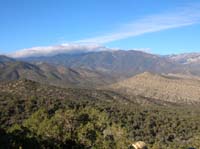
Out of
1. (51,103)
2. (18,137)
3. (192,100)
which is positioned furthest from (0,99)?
(192,100)

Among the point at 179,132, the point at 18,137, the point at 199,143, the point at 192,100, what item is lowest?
the point at 192,100

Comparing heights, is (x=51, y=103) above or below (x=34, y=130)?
below

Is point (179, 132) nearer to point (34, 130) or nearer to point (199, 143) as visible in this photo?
point (199, 143)

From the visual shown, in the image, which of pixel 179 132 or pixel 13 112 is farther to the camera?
pixel 179 132

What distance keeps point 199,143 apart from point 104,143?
68.1ft

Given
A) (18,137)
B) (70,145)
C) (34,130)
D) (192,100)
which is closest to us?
(18,137)

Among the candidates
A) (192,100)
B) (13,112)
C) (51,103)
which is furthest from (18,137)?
(192,100)

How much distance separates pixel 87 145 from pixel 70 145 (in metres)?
2.05

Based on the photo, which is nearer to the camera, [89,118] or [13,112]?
[89,118]

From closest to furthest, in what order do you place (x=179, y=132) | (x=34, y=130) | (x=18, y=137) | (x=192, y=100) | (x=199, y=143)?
(x=18, y=137)
(x=34, y=130)
(x=199, y=143)
(x=179, y=132)
(x=192, y=100)

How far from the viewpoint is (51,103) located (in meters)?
91.8

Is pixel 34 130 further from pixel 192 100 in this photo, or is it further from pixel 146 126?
pixel 192 100

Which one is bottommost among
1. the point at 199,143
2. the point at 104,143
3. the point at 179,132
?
the point at 179,132

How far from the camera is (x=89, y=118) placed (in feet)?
153
